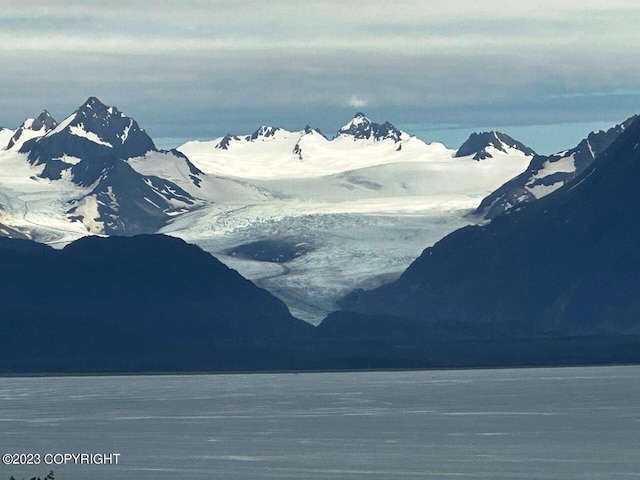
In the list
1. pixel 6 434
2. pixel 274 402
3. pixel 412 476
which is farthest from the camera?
pixel 274 402

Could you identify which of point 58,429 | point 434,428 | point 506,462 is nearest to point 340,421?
point 434,428

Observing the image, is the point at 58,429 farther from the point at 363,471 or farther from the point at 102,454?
the point at 363,471

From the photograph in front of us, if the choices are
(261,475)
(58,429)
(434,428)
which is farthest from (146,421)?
(261,475)

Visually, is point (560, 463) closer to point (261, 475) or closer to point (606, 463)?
point (606, 463)

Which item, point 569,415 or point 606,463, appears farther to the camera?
point 569,415

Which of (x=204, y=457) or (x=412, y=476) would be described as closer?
(x=412, y=476)

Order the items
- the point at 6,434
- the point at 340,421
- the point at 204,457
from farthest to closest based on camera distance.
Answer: the point at 340,421 → the point at 6,434 → the point at 204,457
